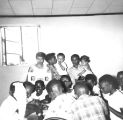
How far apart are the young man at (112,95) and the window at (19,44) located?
370 cm

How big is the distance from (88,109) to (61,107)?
300 millimetres

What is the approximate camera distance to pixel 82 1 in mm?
5480

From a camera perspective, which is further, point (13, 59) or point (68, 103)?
point (13, 59)

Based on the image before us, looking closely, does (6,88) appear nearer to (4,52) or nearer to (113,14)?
(4,52)

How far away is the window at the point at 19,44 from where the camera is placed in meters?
6.47

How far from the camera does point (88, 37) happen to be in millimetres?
6711

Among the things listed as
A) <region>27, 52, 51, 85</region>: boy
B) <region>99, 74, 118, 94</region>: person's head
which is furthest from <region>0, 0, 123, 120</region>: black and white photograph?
<region>99, 74, 118, 94</region>: person's head

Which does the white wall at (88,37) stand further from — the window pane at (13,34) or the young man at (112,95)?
the young man at (112,95)

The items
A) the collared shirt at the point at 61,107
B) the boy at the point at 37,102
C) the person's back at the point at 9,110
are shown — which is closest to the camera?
the collared shirt at the point at 61,107

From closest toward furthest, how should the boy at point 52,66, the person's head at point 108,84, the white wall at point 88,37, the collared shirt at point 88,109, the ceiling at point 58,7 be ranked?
the collared shirt at point 88,109
the person's head at point 108,84
the boy at point 52,66
the ceiling at point 58,7
the white wall at point 88,37

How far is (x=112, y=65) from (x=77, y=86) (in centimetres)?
417

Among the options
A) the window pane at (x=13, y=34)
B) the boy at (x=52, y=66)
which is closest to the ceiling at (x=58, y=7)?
the window pane at (x=13, y=34)

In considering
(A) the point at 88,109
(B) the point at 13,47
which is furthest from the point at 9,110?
(B) the point at 13,47

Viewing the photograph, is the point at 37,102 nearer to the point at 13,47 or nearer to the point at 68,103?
the point at 68,103
